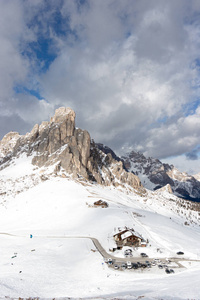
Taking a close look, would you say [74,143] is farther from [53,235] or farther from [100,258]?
[100,258]

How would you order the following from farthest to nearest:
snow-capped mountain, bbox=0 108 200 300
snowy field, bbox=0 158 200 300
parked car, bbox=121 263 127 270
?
parked car, bbox=121 263 127 270
snow-capped mountain, bbox=0 108 200 300
snowy field, bbox=0 158 200 300

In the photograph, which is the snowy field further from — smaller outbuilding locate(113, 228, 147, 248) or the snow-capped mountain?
smaller outbuilding locate(113, 228, 147, 248)

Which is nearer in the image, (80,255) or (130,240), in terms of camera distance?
(80,255)

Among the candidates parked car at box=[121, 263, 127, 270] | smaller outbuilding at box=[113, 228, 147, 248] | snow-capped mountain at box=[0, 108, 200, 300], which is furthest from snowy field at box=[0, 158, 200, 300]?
smaller outbuilding at box=[113, 228, 147, 248]

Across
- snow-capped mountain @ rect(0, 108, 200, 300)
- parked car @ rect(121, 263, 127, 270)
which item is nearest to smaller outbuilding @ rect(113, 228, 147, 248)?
snow-capped mountain @ rect(0, 108, 200, 300)

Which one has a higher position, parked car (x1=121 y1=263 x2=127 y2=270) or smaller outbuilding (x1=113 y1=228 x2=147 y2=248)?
smaller outbuilding (x1=113 y1=228 x2=147 y2=248)

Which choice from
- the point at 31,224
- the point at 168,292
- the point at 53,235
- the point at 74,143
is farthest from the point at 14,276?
the point at 74,143

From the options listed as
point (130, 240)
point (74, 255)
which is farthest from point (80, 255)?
point (130, 240)

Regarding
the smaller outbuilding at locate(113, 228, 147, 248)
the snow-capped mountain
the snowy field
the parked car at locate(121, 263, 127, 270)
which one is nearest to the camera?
the snowy field

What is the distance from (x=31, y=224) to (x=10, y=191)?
76696 mm

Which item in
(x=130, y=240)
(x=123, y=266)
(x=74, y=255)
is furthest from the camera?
(x=130, y=240)

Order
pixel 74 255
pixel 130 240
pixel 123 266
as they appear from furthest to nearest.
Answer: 1. pixel 130 240
2. pixel 74 255
3. pixel 123 266

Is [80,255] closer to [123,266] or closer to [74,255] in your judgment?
[74,255]

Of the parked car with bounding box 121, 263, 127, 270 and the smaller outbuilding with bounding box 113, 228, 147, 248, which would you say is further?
the smaller outbuilding with bounding box 113, 228, 147, 248
